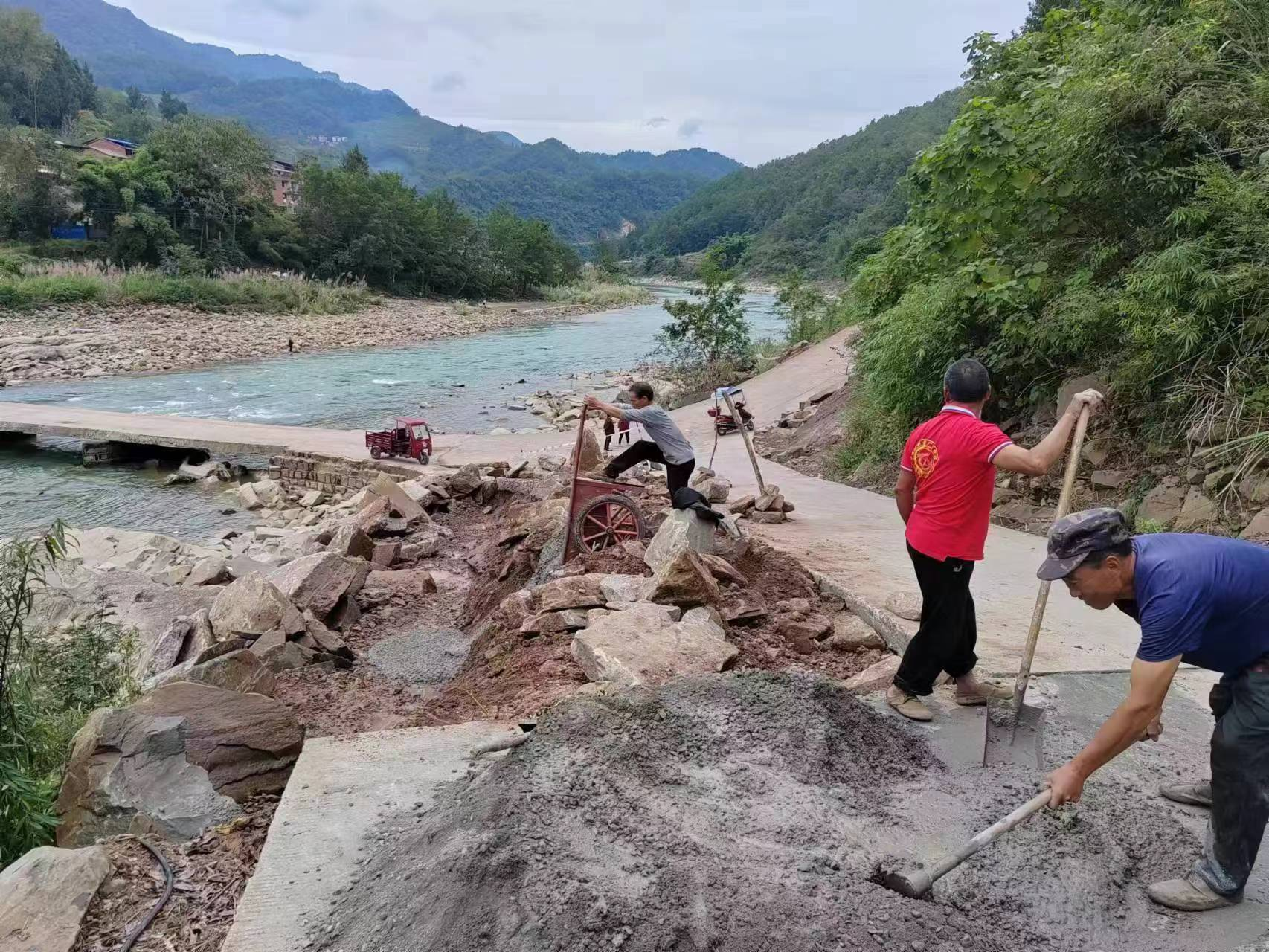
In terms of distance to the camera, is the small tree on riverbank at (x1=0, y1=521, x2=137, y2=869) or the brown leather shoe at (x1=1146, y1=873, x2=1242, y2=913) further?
the small tree on riverbank at (x1=0, y1=521, x2=137, y2=869)

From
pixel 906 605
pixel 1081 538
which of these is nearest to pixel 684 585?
pixel 906 605

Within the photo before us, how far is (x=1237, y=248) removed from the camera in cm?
661

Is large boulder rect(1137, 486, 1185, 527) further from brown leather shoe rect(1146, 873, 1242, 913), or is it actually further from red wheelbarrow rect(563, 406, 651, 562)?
brown leather shoe rect(1146, 873, 1242, 913)

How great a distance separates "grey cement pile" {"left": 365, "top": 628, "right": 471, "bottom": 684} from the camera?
5.79 m

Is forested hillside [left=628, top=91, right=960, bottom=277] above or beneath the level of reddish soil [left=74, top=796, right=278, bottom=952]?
above

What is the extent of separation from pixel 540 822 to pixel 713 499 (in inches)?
234

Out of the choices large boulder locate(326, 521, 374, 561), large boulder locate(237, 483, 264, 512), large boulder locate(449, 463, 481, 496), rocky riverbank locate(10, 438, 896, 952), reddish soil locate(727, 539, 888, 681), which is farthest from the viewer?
large boulder locate(237, 483, 264, 512)

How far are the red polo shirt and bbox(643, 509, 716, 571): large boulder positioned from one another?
2.11m

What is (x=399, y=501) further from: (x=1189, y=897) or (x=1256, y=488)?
(x=1189, y=897)

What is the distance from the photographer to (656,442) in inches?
253

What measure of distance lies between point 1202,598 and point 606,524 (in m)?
4.60

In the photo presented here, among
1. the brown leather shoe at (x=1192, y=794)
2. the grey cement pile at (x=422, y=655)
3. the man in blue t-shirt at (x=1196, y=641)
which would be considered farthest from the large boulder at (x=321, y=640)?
the brown leather shoe at (x=1192, y=794)

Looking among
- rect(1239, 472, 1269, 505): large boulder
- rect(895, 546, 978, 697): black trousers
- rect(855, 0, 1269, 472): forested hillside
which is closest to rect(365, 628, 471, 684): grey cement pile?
rect(895, 546, 978, 697): black trousers

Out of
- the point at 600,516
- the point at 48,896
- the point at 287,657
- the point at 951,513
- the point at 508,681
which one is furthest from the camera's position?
the point at 600,516
